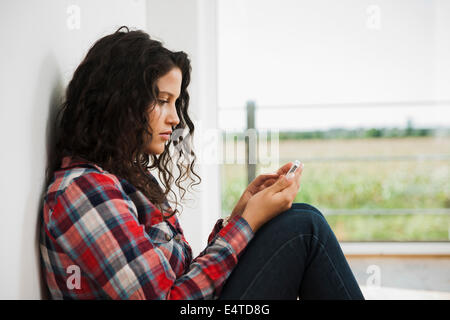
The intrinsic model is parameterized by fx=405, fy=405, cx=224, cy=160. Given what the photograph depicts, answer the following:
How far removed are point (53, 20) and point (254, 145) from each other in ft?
5.74

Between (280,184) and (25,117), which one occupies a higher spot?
(25,117)

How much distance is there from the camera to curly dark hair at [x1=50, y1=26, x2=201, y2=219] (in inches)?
36.2

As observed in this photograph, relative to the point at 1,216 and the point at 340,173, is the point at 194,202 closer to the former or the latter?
the point at 340,173

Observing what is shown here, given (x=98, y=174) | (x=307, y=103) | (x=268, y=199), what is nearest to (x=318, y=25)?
(x=307, y=103)

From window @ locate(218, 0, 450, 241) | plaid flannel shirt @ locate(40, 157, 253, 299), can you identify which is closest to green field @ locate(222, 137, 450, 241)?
window @ locate(218, 0, 450, 241)

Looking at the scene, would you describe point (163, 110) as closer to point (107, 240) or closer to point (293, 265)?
point (107, 240)

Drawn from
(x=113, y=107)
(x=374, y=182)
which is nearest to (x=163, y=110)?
(x=113, y=107)

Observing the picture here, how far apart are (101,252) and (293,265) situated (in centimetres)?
43

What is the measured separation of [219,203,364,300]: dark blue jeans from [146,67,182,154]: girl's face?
0.34 m

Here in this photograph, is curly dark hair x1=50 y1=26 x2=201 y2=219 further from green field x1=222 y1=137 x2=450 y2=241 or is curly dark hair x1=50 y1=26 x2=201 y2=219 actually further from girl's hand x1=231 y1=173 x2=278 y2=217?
green field x1=222 y1=137 x2=450 y2=241

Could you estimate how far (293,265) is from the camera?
0.93 m

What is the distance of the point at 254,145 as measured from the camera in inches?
100

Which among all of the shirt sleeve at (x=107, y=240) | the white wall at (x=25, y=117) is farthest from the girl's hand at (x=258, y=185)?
the white wall at (x=25, y=117)

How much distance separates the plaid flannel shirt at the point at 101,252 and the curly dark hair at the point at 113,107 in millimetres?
67
